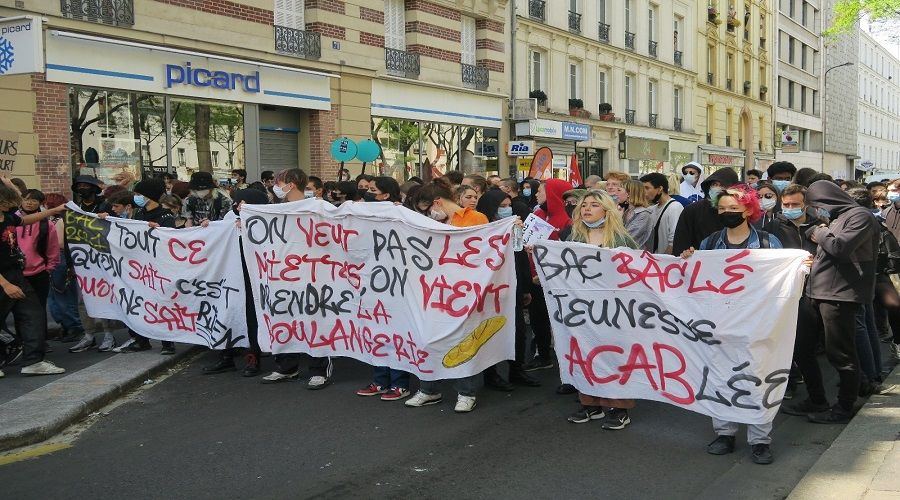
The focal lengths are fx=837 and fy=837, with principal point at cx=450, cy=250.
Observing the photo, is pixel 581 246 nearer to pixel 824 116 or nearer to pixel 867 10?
pixel 867 10

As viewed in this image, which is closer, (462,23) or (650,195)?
(650,195)

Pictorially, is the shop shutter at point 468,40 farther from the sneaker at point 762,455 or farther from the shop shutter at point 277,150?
the sneaker at point 762,455

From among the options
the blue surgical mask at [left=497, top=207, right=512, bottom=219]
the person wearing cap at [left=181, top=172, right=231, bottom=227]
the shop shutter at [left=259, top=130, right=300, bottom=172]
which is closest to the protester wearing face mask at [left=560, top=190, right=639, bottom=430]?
the blue surgical mask at [left=497, top=207, right=512, bottom=219]

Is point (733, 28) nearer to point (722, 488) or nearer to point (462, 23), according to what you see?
point (462, 23)

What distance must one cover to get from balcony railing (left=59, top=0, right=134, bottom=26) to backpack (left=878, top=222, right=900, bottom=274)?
1236 cm

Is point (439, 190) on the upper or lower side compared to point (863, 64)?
lower

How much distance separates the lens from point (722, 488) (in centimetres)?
467

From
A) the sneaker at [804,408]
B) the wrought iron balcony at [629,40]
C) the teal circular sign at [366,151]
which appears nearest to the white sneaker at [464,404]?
the sneaker at [804,408]

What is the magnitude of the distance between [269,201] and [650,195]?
12.1ft

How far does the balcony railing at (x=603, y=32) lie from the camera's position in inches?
1182

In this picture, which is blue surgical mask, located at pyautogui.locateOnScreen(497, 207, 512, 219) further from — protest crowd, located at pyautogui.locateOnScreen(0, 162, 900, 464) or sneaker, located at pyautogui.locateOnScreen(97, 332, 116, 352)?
sneaker, located at pyautogui.locateOnScreen(97, 332, 116, 352)

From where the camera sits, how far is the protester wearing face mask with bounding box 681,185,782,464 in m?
5.10

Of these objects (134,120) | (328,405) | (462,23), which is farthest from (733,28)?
(328,405)

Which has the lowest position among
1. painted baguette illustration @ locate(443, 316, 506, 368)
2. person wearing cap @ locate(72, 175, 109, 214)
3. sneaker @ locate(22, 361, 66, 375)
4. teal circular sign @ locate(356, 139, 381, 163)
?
sneaker @ locate(22, 361, 66, 375)
